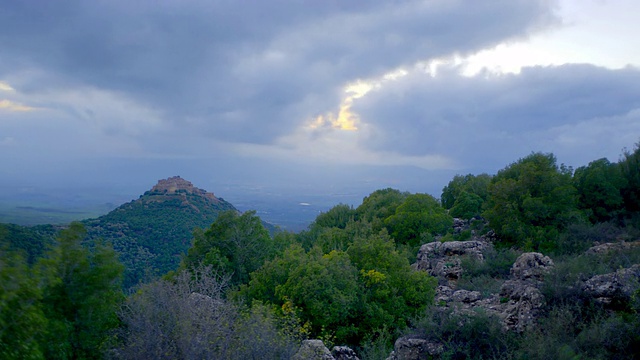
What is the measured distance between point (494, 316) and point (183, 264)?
17.7 metres

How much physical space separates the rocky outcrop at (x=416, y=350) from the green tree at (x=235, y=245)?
1334cm

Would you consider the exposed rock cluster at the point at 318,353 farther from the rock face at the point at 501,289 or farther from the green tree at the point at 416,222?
the green tree at the point at 416,222

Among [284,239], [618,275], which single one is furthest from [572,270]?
[284,239]

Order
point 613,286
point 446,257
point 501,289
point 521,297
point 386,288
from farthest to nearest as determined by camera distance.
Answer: point 446,257
point 386,288
point 501,289
point 521,297
point 613,286

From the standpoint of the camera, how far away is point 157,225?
43.4 m

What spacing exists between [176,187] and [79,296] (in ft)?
182

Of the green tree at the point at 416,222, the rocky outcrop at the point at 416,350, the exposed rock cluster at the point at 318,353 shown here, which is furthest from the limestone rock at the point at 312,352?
the green tree at the point at 416,222

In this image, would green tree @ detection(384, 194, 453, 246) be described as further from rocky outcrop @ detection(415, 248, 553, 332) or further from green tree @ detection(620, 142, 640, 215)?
green tree @ detection(620, 142, 640, 215)

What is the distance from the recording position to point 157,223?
4412 centimetres

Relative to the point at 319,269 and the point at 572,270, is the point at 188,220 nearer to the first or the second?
the point at 319,269

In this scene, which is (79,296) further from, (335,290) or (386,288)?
(386,288)

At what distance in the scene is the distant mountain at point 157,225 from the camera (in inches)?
1334

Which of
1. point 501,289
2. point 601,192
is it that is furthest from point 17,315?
point 601,192

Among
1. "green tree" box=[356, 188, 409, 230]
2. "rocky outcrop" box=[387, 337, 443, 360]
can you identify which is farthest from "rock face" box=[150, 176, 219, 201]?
"rocky outcrop" box=[387, 337, 443, 360]
